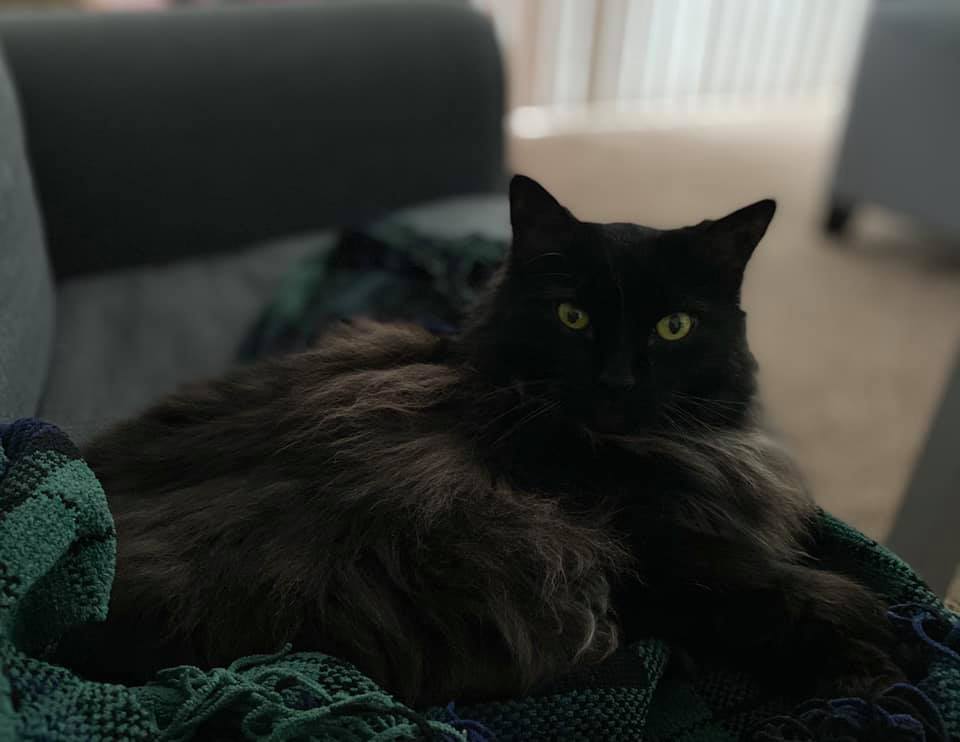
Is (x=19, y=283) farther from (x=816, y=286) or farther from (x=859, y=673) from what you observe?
(x=816, y=286)

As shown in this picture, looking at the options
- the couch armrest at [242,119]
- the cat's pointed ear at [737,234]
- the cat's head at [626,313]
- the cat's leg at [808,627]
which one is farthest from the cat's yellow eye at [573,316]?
the couch armrest at [242,119]

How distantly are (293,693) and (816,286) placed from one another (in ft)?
8.18

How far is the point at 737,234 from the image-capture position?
0.81 meters

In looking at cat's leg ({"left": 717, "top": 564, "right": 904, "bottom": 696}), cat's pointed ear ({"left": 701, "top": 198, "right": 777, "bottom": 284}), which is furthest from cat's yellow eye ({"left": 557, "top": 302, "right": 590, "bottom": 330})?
cat's leg ({"left": 717, "top": 564, "right": 904, "bottom": 696})

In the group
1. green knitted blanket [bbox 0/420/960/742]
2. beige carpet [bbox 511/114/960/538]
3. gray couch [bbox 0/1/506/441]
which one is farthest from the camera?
beige carpet [bbox 511/114/960/538]

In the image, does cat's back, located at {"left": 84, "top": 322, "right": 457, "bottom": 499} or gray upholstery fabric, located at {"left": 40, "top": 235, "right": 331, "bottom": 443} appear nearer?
cat's back, located at {"left": 84, "top": 322, "right": 457, "bottom": 499}

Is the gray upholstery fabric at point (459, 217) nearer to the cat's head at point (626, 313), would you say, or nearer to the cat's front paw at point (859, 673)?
the cat's head at point (626, 313)

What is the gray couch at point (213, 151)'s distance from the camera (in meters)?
1.54

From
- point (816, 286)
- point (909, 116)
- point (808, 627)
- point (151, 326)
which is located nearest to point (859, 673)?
point (808, 627)

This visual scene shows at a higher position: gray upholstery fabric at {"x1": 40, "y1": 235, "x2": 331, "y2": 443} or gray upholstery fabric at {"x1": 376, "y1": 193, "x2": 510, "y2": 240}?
gray upholstery fabric at {"x1": 376, "y1": 193, "x2": 510, "y2": 240}

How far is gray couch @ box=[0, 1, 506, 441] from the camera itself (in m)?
1.54

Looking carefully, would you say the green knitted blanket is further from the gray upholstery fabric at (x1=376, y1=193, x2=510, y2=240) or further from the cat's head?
the gray upholstery fabric at (x1=376, y1=193, x2=510, y2=240)

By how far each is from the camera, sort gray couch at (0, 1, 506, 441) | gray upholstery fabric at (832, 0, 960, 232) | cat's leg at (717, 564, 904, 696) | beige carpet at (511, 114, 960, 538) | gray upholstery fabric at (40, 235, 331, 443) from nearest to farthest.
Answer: cat's leg at (717, 564, 904, 696) < gray upholstery fabric at (40, 235, 331, 443) < gray couch at (0, 1, 506, 441) < beige carpet at (511, 114, 960, 538) < gray upholstery fabric at (832, 0, 960, 232)

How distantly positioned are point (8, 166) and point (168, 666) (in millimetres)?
898
